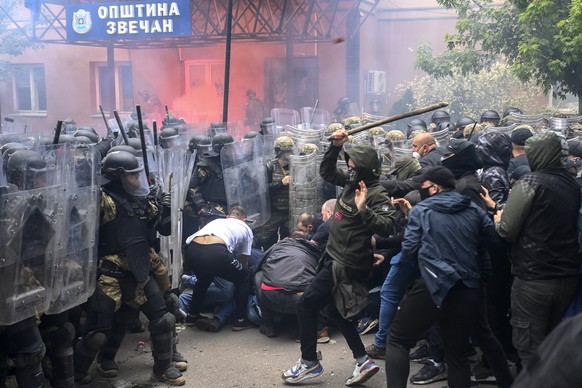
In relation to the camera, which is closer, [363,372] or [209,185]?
[363,372]

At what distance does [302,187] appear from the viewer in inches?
324

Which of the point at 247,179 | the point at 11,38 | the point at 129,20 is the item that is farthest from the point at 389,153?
the point at 11,38

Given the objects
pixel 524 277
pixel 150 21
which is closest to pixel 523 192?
pixel 524 277

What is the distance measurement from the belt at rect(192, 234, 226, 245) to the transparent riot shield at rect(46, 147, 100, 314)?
5.59 feet

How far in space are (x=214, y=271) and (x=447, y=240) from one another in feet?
9.19

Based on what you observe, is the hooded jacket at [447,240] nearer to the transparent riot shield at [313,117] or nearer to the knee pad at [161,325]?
the knee pad at [161,325]

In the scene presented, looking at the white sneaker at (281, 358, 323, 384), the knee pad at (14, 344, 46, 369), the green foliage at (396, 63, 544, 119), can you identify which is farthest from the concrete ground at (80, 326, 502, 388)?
the green foliage at (396, 63, 544, 119)

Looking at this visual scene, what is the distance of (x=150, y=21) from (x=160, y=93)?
5464mm

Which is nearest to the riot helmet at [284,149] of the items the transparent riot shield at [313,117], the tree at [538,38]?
the tree at [538,38]

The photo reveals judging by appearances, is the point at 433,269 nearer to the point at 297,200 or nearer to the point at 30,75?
the point at 297,200

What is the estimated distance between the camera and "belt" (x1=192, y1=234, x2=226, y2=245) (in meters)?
6.84

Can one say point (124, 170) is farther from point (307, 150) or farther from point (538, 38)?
point (538, 38)

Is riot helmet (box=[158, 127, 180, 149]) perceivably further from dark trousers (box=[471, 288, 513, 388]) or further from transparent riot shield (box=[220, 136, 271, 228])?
dark trousers (box=[471, 288, 513, 388])

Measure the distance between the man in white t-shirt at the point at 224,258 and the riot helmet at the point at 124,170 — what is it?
1372 millimetres
